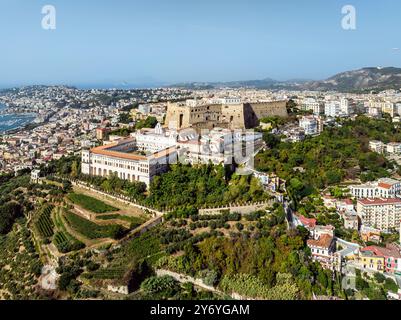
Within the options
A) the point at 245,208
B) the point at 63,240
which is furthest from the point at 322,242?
the point at 63,240

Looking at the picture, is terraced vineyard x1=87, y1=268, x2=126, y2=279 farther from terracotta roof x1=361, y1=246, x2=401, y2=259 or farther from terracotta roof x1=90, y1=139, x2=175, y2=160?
terracotta roof x1=361, y1=246, x2=401, y2=259

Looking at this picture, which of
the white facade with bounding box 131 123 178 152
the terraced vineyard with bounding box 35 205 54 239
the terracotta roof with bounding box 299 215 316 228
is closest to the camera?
the terracotta roof with bounding box 299 215 316 228

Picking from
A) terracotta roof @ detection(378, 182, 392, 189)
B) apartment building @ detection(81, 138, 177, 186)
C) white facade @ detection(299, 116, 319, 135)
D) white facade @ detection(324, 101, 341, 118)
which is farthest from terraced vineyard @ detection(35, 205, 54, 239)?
white facade @ detection(324, 101, 341, 118)

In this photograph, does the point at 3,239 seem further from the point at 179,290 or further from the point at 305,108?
the point at 305,108

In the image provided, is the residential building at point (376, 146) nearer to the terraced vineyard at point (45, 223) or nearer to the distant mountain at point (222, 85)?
the terraced vineyard at point (45, 223)

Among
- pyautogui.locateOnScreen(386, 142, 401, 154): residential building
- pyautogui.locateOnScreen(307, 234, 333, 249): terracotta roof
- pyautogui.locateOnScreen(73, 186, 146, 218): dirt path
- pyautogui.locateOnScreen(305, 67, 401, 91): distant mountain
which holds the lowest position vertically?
pyautogui.locateOnScreen(307, 234, 333, 249): terracotta roof

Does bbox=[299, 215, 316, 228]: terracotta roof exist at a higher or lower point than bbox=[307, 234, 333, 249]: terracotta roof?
higher
